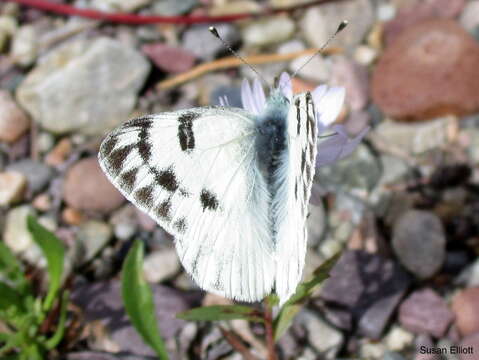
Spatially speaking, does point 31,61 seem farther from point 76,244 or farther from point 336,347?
point 336,347

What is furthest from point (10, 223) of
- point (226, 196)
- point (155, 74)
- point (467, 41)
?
point (467, 41)

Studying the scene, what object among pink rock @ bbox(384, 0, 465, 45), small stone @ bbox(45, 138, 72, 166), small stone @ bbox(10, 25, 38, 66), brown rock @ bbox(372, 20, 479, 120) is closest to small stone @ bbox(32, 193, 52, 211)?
small stone @ bbox(45, 138, 72, 166)

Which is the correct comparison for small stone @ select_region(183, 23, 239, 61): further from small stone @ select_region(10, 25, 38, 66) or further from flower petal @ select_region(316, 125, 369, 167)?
flower petal @ select_region(316, 125, 369, 167)

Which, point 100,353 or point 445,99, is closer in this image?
point 100,353

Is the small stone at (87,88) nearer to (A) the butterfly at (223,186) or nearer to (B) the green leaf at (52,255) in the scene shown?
(B) the green leaf at (52,255)

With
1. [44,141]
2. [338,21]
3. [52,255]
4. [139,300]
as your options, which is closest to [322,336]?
[139,300]

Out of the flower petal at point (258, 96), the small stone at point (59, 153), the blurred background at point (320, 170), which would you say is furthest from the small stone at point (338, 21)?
the small stone at point (59, 153)

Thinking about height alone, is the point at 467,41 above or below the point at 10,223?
above
